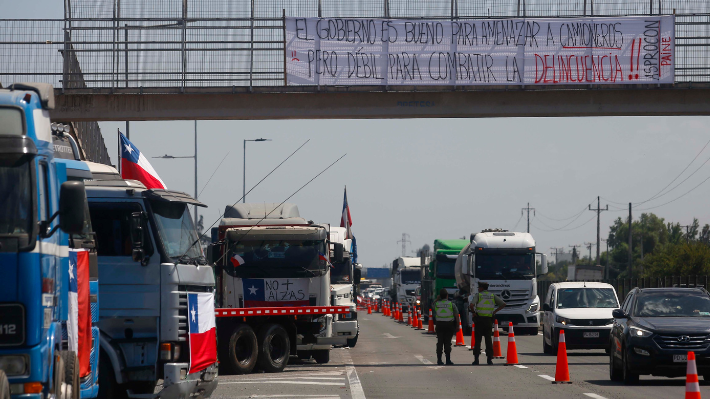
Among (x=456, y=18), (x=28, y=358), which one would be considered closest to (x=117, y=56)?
(x=456, y=18)

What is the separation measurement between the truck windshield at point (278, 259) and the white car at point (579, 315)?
690 centimetres

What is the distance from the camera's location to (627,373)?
16422 mm

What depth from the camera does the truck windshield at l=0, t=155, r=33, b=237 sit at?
7.64m

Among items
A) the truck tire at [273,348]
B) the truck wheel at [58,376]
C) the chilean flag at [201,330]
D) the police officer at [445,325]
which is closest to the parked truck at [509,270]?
the police officer at [445,325]

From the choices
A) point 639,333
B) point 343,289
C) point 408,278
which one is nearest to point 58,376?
point 639,333

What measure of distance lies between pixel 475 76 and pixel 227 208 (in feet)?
22.8

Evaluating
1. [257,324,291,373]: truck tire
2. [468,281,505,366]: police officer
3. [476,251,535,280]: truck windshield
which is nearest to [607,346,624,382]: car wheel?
[468,281,505,366]: police officer

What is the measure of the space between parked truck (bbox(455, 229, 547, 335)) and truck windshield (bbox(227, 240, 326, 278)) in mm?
15116

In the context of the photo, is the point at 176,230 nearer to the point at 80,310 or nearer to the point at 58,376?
Answer: the point at 80,310

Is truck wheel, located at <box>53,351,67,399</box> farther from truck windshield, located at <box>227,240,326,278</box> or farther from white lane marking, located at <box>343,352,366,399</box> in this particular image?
truck windshield, located at <box>227,240,326,278</box>

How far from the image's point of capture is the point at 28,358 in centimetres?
757

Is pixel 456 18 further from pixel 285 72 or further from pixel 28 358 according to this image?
pixel 28 358

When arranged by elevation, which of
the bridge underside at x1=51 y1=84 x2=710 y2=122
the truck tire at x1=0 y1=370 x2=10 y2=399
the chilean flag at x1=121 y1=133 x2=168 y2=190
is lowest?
the truck tire at x1=0 y1=370 x2=10 y2=399

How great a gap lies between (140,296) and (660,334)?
8421mm
